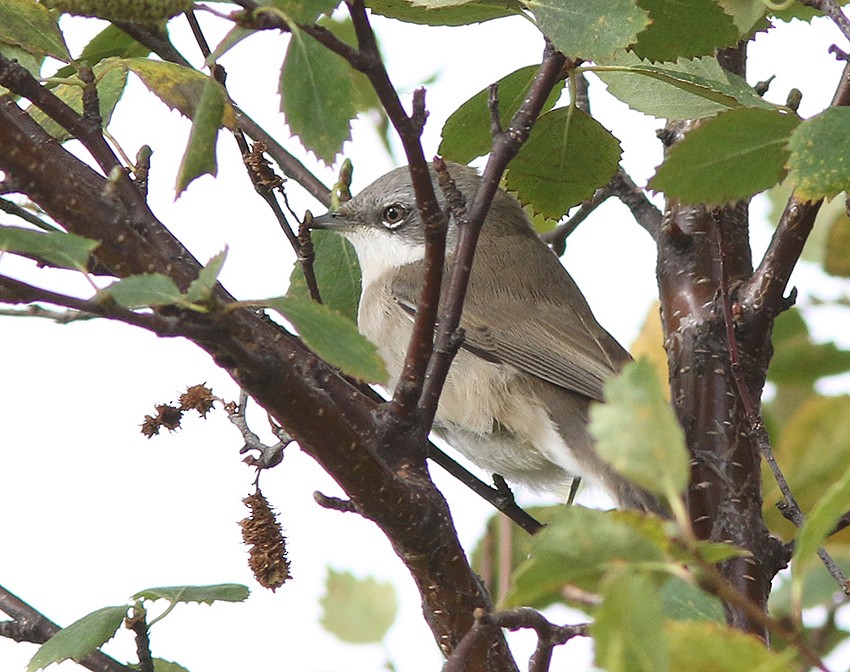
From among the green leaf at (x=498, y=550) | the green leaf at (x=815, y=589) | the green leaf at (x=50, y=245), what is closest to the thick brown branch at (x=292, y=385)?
the green leaf at (x=50, y=245)

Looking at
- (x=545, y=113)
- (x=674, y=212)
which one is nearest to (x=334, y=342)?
(x=545, y=113)

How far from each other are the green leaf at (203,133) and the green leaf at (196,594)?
0.90 meters

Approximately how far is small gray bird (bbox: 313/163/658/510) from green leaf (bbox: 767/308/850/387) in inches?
19.8

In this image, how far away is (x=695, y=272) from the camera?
318 cm

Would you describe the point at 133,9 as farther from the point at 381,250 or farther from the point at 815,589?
the point at 381,250

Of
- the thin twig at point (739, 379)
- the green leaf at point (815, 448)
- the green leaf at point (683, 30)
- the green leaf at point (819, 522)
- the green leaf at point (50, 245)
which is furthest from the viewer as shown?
the green leaf at point (815, 448)

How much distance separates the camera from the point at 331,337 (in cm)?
144

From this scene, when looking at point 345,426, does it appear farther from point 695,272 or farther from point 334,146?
point 695,272

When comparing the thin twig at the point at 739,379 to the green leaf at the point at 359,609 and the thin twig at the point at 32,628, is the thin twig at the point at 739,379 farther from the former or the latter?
the thin twig at the point at 32,628

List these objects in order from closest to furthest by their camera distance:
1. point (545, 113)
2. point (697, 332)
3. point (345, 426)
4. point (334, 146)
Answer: point (334, 146)
point (345, 426)
point (545, 113)
point (697, 332)

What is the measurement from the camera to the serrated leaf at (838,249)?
3.28m

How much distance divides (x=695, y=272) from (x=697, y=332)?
0.21 meters

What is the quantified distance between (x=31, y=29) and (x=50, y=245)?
0.65m

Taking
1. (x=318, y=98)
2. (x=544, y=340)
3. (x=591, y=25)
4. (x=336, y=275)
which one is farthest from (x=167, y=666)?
(x=544, y=340)
